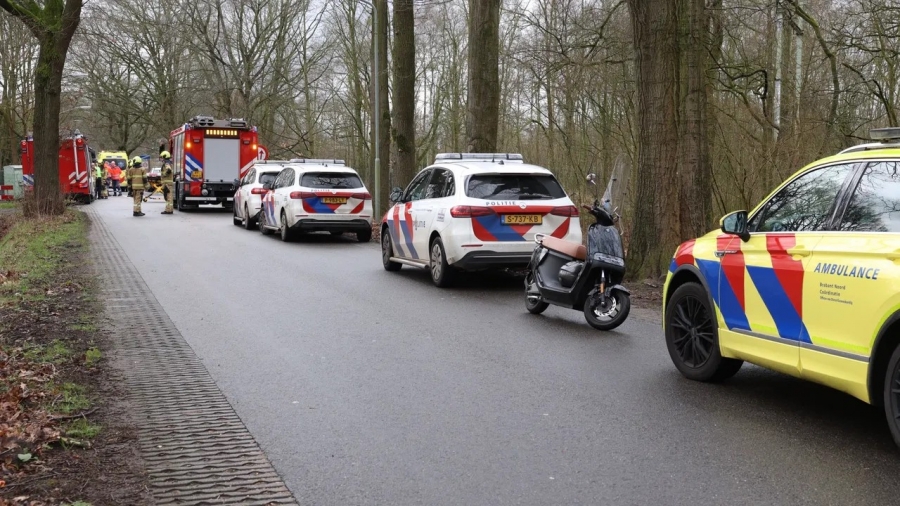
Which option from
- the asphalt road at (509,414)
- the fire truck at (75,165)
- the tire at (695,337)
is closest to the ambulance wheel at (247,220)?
the asphalt road at (509,414)

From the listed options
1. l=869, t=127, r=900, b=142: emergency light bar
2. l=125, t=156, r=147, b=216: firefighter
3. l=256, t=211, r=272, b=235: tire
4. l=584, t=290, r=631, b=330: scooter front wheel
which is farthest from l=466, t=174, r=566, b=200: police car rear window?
l=125, t=156, r=147, b=216: firefighter

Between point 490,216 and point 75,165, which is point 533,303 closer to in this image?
point 490,216

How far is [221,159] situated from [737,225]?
28.2 metres

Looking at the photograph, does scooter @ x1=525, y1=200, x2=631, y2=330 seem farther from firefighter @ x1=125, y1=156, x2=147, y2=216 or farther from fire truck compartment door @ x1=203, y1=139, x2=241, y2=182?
fire truck compartment door @ x1=203, y1=139, x2=241, y2=182

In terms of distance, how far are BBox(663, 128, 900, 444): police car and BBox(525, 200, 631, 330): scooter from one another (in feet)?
7.08

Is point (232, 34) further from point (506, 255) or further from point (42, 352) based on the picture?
point (42, 352)

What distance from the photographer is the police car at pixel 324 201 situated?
65.6 feet

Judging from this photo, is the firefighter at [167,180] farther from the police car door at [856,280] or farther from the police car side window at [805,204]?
the police car door at [856,280]

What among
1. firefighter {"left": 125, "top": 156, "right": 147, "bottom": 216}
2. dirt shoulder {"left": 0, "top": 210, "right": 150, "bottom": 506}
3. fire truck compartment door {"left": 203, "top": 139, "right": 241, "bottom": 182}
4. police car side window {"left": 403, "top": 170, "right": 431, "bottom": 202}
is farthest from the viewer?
fire truck compartment door {"left": 203, "top": 139, "right": 241, "bottom": 182}

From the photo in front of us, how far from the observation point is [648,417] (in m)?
6.05

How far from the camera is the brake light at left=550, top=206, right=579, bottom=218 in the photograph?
40.5 ft

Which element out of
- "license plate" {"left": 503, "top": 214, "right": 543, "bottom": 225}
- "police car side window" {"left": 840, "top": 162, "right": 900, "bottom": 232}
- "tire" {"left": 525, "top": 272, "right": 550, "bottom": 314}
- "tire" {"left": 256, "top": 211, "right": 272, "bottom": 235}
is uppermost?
"police car side window" {"left": 840, "top": 162, "right": 900, "bottom": 232}

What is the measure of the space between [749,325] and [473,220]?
20.6 ft

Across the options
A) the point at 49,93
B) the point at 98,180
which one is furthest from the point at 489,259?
the point at 98,180
